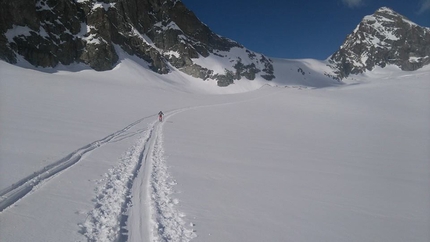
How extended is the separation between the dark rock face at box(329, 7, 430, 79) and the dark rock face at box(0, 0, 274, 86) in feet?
294

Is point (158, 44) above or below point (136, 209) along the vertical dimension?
above

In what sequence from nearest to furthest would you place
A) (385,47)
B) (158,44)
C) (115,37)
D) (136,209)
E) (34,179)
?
(136,209), (34,179), (115,37), (158,44), (385,47)

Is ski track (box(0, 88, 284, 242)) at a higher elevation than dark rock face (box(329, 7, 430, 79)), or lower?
lower

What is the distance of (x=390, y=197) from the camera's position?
6145 millimetres

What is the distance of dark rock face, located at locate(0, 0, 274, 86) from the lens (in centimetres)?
6781

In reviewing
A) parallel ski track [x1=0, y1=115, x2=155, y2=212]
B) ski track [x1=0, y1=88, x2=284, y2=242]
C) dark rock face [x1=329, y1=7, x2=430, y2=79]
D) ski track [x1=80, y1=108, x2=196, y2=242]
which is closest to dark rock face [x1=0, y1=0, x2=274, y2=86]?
parallel ski track [x1=0, y1=115, x2=155, y2=212]

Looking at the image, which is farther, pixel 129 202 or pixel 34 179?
pixel 34 179

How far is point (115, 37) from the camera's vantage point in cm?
8850

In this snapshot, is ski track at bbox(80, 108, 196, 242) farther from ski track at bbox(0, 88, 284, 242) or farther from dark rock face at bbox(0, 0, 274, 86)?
dark rock face at bbox(0, 0, 274, 86)

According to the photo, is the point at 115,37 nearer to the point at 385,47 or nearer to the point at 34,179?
the point at 34,179

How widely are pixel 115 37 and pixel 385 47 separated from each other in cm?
18795

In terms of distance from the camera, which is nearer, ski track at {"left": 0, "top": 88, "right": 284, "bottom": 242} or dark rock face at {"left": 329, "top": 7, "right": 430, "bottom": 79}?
ski track at {"left": 0, "top": 88, "right": 284, "bottom": 242}

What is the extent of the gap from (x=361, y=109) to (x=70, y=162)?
31503mm

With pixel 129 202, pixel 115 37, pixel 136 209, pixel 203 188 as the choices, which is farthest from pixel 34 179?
pixel 115 37
